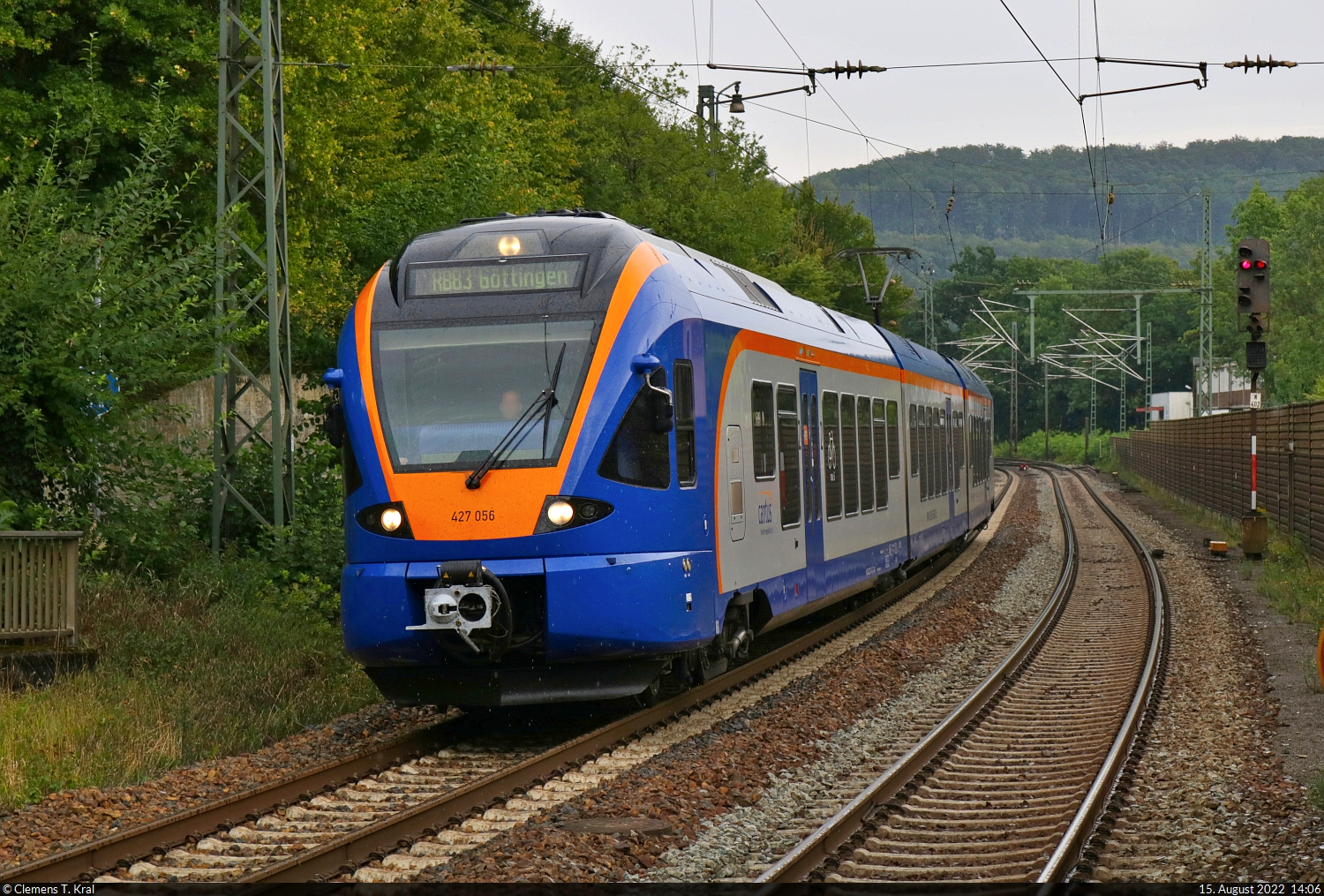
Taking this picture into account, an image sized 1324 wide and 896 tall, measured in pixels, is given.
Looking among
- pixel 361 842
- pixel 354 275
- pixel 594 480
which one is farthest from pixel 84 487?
pixel 354 275

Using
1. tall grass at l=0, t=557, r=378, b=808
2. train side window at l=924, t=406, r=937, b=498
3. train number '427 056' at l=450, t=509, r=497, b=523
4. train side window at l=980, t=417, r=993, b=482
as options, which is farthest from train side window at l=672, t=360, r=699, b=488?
train side window at l=980, t=417, r=993, b=482

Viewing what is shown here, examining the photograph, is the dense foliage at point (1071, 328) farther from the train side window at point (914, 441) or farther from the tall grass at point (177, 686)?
the tall grass at point (177, 686)

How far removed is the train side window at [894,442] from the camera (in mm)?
17344

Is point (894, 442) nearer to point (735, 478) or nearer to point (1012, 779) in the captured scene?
point (735, 478)

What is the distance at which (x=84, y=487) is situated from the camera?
13.6m

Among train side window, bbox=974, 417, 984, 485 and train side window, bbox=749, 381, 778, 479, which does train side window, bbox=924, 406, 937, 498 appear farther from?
train side window, bbox=749, 381, 778, 479

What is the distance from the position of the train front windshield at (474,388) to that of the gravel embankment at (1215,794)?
415 cm

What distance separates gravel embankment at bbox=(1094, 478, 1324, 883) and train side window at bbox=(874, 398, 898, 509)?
377 centimetres

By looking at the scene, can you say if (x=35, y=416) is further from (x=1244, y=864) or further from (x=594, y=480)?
(x=1244, y=864)

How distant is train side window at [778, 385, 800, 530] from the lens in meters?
12.3

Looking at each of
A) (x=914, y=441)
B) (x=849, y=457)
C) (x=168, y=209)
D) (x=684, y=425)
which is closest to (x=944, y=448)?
(x=914, y=441)

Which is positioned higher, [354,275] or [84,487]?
[354,275]

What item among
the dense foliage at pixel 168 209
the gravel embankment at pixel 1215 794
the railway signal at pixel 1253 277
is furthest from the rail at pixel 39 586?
the railway signal at pixel 1253 277

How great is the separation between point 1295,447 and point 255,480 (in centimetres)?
1600
